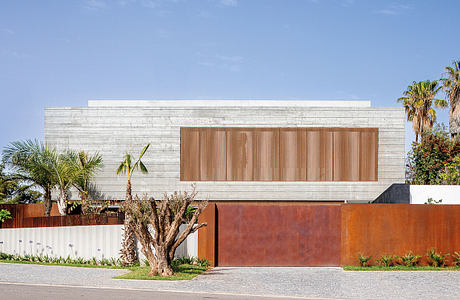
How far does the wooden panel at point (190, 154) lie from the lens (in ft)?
93.1

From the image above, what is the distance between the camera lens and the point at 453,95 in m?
42.3

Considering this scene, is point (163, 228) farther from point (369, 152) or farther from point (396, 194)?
point (369, 152)

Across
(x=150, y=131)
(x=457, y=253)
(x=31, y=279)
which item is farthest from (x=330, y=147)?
(x=31, y=279)

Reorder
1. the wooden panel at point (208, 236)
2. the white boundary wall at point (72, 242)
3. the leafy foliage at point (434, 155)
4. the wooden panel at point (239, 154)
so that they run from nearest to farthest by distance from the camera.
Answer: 1. the wooden panel at point (208, 236)
2. the white boundary wall at point (72, 242)
3. the wooden panel at point (239, 154)
4. the leafy foliage at point (434, 155)

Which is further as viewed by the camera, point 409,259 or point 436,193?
point 436,193

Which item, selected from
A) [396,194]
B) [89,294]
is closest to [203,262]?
[89,294]

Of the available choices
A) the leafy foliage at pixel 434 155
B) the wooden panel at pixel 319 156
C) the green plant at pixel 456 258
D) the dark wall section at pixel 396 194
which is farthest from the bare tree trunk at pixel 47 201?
the leafy foliage at pixel 434 155

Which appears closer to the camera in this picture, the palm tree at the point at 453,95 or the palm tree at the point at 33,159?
the palm tree at the point at 33,159

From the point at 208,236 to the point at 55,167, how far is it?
1168 centimetres

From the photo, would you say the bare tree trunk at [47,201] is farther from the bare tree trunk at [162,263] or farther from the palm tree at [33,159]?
the bare tree trunk at [162,263]

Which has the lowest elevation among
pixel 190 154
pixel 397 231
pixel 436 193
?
pixel 397 231

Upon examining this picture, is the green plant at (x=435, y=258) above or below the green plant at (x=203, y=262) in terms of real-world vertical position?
above

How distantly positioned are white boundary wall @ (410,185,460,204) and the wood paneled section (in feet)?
11.2

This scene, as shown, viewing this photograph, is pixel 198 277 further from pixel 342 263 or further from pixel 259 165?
pixel 259 165
